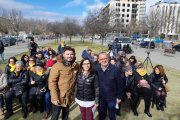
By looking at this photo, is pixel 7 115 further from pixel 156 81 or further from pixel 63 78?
pixel 156 81

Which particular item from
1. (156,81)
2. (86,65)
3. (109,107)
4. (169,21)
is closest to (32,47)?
(156,81)

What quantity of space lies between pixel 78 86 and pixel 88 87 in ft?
0.64

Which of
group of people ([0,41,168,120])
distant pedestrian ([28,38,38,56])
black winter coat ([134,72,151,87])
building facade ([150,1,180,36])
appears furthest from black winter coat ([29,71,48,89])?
building facade ([150,1,180,36])

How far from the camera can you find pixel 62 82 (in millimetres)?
3133

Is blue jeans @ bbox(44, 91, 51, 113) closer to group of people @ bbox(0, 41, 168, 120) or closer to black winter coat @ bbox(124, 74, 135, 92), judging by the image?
group of people @ bbox(0, 41, 168, 120)

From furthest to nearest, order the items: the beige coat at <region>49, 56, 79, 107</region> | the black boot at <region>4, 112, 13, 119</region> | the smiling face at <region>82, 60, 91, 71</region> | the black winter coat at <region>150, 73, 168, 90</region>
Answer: the black winter coat at <region>150, 73, 168, 90</region>, the black boot at <region>4, 112, 13, 119</region>, the smiling face at <region>82, 60, 91, 71</region>, the beige coat at <region>49, 56, 79, 107</region>

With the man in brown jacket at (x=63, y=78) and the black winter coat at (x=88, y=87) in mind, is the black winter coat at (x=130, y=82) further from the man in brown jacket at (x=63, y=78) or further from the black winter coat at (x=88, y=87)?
the man in brown jacket at (x=63, y=78)

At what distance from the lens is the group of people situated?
125 inches

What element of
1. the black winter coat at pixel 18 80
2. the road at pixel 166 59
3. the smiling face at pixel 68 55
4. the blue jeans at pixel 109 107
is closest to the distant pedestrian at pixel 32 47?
the black winter coat at pixel 18 80

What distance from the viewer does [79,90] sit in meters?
3.37

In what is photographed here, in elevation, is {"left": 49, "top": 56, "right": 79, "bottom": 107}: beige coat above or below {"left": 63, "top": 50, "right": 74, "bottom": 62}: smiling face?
below

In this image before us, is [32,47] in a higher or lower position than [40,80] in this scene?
higher

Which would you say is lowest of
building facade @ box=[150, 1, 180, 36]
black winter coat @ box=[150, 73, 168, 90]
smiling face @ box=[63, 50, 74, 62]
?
black winter coat @ box=[150, 73, 168, 90]

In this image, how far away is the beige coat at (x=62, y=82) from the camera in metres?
3.07
